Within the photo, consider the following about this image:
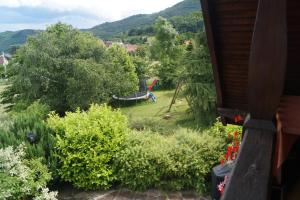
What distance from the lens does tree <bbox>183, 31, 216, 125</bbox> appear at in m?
11.8

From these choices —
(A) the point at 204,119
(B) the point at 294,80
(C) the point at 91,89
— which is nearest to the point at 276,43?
(B) the point at 294,80

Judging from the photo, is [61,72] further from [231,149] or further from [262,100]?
[262,100]

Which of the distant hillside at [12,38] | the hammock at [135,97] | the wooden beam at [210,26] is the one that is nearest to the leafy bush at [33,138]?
the wooden beam at [210,26]

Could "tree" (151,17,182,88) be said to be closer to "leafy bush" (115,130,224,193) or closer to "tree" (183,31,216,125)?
"tree" (183,31,216,125)

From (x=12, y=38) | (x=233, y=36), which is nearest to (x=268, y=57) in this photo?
(x=233, y=36)

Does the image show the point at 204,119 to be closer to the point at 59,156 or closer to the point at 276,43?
the point at 59,156

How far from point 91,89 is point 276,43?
1493cm

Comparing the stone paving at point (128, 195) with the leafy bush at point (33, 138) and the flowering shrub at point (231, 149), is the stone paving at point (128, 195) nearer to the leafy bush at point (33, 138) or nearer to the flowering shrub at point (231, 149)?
the leafy bush at point (33, 138)

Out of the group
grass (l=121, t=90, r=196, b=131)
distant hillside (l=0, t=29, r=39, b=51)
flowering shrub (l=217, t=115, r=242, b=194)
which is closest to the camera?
flowering shrub (l=217, t=115, r=242, b=194)

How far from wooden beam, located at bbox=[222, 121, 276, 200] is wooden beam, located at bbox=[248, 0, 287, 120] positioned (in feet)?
0.30

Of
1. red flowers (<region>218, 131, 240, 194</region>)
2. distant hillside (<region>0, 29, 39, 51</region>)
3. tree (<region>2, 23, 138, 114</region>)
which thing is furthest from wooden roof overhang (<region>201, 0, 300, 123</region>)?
distant hillside (<region>0, 29, 39, 51</region>)

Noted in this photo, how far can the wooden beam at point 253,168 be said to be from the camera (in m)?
1.14

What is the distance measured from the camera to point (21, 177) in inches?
216

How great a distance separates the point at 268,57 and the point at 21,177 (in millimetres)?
5382
